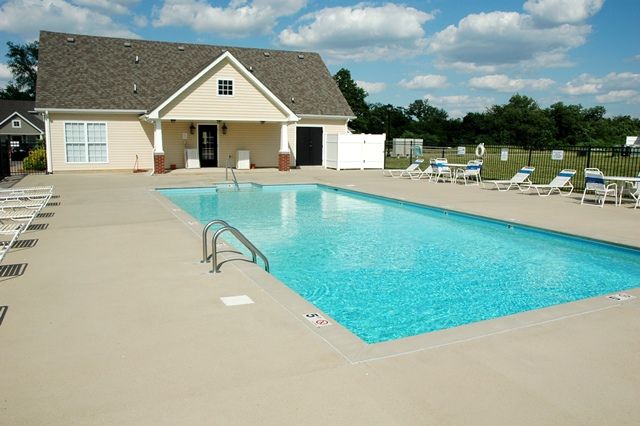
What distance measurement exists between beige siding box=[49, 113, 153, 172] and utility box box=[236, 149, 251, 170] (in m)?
4.35

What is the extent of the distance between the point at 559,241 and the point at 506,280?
9.77ft

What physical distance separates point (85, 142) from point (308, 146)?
1173cm

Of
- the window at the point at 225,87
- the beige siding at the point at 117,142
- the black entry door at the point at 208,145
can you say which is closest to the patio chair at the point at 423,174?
the window at the point at 225,87

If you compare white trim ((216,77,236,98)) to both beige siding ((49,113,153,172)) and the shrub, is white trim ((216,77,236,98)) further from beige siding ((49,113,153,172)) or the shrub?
the shrub

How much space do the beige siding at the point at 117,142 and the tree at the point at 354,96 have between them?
119 ft

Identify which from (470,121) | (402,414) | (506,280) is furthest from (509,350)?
(470,121)

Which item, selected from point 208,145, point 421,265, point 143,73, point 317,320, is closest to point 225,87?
point 208,145

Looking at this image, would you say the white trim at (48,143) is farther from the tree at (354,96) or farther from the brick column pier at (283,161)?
the tree at (354,96)

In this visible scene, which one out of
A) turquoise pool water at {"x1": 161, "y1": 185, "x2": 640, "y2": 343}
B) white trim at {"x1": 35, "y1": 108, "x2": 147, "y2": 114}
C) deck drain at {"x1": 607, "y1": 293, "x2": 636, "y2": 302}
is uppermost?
white trim at {"x1": 35, "y1": 108, "x2": 147, "y2": 114}

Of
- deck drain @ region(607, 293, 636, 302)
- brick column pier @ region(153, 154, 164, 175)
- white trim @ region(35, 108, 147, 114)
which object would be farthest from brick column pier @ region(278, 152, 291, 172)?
deck drain @ region(607, 293, 636, 302)

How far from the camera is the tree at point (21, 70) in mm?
79938

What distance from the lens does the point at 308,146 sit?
2908 centimetres

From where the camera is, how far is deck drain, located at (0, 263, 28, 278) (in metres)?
6.54

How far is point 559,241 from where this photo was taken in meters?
10.3
